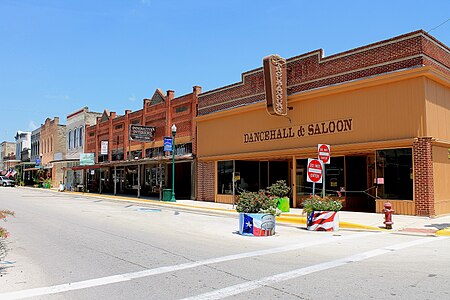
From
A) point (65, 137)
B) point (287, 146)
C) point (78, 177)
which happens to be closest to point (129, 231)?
point (287, 146)

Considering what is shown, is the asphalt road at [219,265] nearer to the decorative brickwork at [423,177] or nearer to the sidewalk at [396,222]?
the sidewalk at [396,222]

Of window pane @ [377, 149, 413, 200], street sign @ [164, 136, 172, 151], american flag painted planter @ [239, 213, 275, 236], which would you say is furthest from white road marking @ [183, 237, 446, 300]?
street sign @ [164, 136, 172, 151]

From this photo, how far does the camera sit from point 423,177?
15484 mm

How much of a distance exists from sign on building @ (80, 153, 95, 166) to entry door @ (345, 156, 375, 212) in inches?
1153

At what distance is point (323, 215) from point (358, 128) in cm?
595

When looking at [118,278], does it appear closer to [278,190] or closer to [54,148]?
[278,190]

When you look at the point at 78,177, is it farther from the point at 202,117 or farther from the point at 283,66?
the point at 283,66

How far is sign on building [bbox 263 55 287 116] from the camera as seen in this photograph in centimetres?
2042

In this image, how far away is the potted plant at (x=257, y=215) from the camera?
1220 cm

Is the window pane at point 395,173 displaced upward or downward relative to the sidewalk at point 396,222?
upward

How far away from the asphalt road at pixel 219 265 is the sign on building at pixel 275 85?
8.79 m

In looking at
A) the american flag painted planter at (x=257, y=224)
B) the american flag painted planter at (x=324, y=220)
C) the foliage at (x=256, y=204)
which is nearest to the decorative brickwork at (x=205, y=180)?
the american flag painted planter at (x=324, y=220)

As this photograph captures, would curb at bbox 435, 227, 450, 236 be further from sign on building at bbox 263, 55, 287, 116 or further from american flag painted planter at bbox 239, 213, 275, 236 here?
sign on building at bbox 263, 55, 287, 116

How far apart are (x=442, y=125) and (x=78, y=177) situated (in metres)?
44.5
